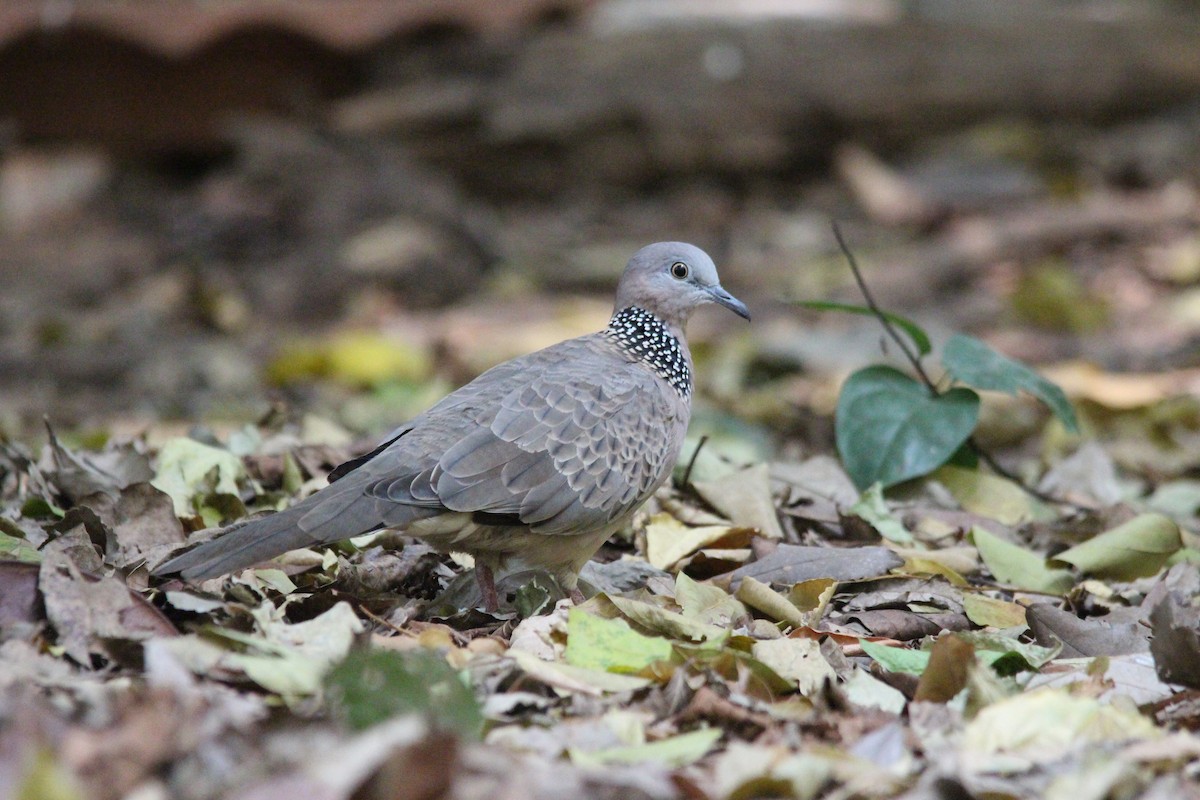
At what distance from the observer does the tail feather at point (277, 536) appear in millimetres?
3488

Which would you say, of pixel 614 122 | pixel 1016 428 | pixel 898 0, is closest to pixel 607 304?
pixel 614 122

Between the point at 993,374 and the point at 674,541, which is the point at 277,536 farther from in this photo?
the point at 993,374

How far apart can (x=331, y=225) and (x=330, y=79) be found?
1521 millimetres

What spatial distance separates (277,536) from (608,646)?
2.76ft

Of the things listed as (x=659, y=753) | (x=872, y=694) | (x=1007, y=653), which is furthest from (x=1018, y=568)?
(x=659, y=753)

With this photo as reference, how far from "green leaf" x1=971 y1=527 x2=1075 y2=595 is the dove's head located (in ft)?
3.60

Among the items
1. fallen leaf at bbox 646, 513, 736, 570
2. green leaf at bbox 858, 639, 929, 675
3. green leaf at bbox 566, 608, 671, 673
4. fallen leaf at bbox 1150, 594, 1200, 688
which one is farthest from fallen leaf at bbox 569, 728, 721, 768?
fallen leaf at bbox 646, 513, 736, 570

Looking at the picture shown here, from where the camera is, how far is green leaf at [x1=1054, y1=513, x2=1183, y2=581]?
15.3 ft

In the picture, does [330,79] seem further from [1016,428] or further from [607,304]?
[1016,428]

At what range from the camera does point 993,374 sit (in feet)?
17.4

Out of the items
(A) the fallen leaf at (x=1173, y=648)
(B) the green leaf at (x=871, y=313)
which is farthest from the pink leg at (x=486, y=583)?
(A) the fallen leaf at (x=1173, y=648)

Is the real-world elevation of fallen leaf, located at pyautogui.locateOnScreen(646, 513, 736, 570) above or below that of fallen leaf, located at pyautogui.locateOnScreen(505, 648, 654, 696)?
below

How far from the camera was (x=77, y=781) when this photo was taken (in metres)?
2.51

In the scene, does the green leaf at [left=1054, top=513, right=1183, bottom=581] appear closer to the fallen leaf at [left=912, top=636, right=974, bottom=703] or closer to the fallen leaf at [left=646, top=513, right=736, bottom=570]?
the fallen leaf at [left=646, top=513, right=736, bottom=570]
